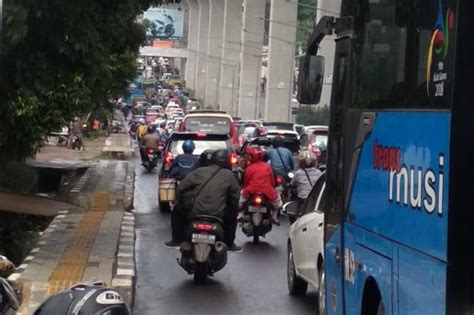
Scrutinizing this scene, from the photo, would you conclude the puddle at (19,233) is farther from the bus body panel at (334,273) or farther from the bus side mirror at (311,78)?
the bus side mirror at (311,78)

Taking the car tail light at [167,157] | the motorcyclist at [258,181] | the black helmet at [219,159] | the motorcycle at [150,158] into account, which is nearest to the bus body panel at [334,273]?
the black helmet at [219,159]

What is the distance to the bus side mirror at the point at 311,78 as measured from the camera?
954 centimetres

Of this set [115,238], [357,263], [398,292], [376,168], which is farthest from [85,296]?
[115,238]

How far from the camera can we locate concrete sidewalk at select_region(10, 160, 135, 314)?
1324 centimetres

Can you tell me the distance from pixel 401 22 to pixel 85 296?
3.13 m

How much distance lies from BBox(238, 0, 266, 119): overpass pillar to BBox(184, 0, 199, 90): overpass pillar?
37.3m

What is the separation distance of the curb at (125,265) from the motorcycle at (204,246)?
0.76 meters

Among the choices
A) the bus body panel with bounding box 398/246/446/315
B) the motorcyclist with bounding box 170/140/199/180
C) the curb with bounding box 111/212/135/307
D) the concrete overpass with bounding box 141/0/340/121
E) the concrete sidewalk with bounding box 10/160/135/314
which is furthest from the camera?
the concrete overpass with bounding box 141/0/340/121

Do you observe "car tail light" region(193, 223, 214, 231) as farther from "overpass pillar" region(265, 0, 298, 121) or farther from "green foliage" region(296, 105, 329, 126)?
"overpass pillar" region(265, 0, 298, 121)

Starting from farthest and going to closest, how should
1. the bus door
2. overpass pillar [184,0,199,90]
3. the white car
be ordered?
overpass pillar [184,0,199,90]
the white car
the bus door

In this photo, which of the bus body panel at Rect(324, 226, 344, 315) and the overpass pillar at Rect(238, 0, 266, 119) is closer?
the bus body panel at Rect(324, 226, 344, 315)

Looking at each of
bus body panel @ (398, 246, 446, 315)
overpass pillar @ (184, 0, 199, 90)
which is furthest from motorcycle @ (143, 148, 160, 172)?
overpass pillar @ (184, 0, 199, 90)

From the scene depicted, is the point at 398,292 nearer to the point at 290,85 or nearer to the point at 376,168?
the point at 376,168

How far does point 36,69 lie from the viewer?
16266 mm
